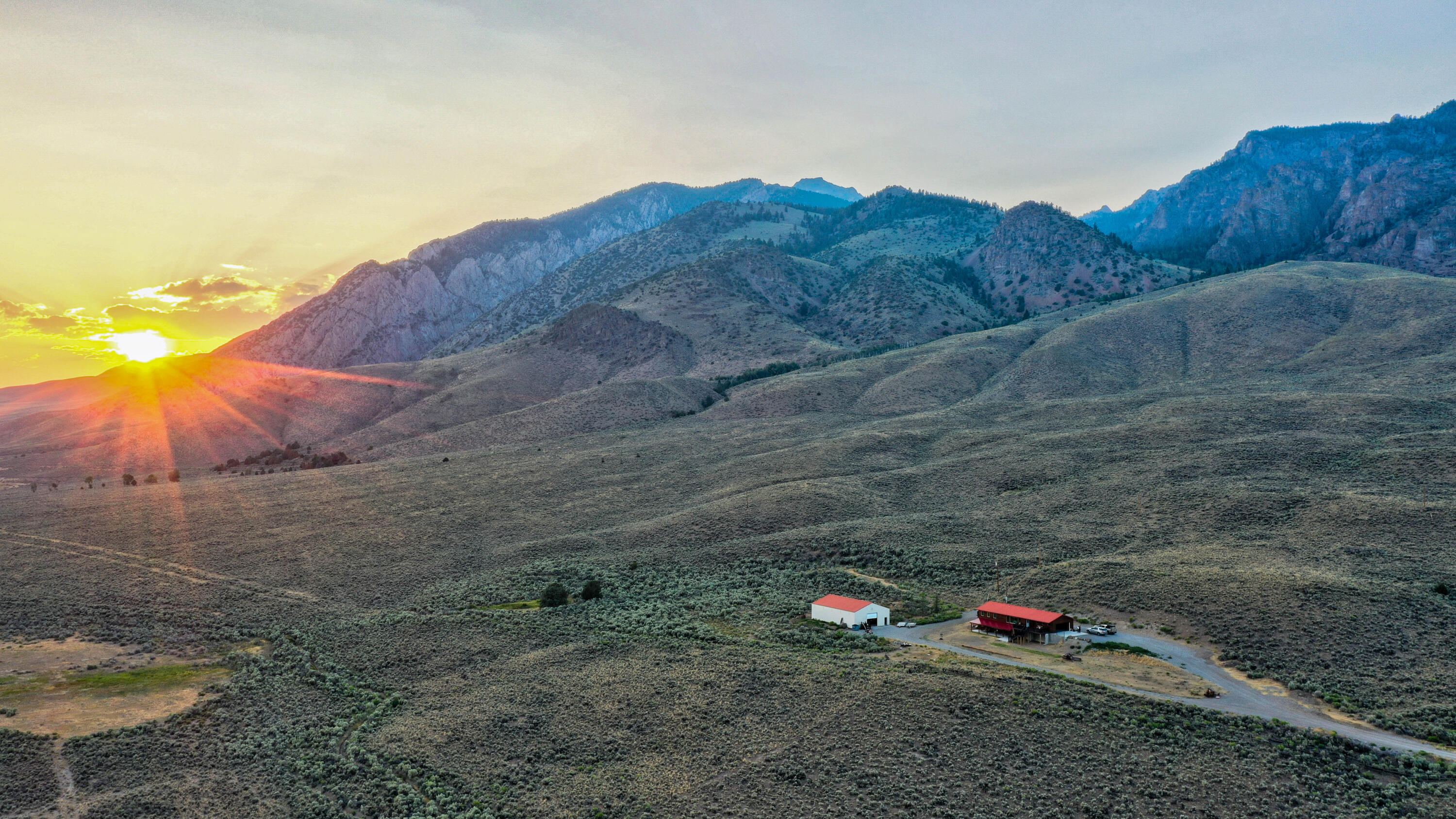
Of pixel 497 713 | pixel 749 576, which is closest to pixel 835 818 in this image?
pixel 497 713

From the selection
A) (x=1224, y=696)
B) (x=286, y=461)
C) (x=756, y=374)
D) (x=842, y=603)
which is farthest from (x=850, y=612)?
(x=286, y=461)

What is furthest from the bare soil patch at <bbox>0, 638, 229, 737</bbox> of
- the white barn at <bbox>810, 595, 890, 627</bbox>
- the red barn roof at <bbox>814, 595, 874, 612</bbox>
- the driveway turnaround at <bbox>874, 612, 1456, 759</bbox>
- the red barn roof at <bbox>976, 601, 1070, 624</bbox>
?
the red barn roof at <bbox>976, 601, 1070, 624</bbox>

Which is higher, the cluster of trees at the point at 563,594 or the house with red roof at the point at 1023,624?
the cluster of trees at the point at 563,594

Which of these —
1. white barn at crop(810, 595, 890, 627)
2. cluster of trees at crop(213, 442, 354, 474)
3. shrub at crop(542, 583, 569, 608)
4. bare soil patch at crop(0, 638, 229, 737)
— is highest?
cluster of trees at crop(213, 442, 354, 474)

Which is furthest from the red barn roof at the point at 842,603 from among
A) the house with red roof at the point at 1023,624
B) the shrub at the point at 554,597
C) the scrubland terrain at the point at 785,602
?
the shrub at the point at 554,597

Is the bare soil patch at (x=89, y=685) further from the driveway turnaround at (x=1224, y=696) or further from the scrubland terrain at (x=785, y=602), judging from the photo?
the driveway turnaround at (x=1224, y=696)

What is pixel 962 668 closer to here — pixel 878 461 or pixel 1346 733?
pixel 1346 733

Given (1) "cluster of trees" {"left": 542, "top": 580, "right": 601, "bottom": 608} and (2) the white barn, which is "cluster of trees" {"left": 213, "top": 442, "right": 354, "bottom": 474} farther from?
(2) the white barn
